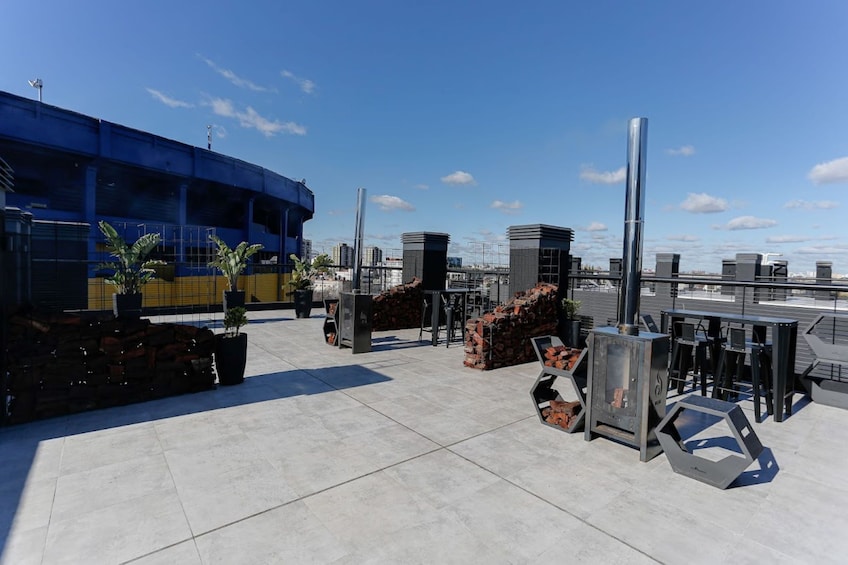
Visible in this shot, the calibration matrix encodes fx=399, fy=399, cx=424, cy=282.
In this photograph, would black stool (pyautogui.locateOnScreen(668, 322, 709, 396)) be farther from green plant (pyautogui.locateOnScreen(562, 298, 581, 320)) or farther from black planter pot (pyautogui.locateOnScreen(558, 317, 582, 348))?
green plant (pyautogui.locateOnScreen(562, 298, 581, 320))

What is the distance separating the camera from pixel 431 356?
8.27 meters

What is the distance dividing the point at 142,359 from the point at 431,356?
4934 mm

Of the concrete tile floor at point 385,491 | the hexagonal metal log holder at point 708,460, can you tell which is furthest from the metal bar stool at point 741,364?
the hexagonal metal log holder at point 708,460

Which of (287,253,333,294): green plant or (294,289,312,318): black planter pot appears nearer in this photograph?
(294,289,312,318): black planter pot

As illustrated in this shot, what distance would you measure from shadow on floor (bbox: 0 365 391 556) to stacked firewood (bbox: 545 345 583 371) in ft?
9.06

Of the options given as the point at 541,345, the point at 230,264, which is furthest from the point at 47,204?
the point at 541,345

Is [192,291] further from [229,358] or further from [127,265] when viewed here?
[229,358]

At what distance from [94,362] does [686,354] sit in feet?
26.7

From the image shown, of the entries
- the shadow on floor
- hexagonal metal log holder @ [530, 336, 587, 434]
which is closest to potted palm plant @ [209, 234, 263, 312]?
the shadow on floor

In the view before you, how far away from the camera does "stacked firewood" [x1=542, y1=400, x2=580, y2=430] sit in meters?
4.44

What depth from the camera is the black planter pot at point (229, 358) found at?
5836mm

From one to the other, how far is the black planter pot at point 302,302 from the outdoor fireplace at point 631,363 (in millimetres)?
11308

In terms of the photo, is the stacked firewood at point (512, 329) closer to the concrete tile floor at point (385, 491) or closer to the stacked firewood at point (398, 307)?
the concrete tile floor at point (385, 491)

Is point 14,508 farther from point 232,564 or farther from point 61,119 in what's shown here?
point 61,119
